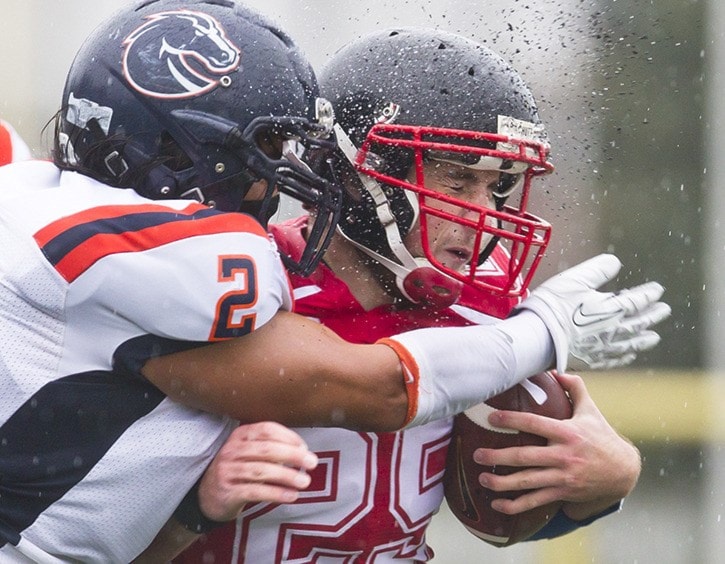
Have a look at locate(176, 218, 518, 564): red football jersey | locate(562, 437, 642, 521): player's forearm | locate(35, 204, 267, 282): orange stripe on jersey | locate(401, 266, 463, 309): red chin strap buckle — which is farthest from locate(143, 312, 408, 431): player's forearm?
locate(562, 437, 642, 521): player's forearm

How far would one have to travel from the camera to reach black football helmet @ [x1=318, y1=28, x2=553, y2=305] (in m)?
2.40

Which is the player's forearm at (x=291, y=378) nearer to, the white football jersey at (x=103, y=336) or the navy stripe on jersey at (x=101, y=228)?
the white football jersey at (x=103, y=336)

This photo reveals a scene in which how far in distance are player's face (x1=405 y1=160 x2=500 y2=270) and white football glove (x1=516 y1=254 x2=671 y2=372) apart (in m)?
0.20

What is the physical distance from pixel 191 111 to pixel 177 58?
97 millimetres

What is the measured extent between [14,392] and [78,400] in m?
0.10

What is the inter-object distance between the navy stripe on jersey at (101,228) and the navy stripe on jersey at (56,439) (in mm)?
201

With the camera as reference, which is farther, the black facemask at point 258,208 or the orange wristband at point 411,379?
the black facemask at point 258,208

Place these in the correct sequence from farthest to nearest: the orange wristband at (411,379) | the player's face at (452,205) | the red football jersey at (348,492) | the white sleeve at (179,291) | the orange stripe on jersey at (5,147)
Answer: the orange stripe on jersey at (5,147) → the player's face at (452,205) → the red football jersey at (348,492) → the orange wristband at (411,379) → the white sleeve at (179,291)

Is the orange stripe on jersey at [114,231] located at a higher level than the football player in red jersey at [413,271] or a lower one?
higher

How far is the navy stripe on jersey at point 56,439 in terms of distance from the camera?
6.38ft

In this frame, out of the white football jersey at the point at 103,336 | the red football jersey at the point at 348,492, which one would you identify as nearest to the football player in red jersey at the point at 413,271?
the red football jersey at the point at 348,492

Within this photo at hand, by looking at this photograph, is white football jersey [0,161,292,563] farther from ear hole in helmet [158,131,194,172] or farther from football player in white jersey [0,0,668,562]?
ear hole in helmet [158,131,194,172]

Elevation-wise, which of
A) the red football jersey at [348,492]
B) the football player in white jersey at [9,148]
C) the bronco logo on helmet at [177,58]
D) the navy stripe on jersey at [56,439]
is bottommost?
the red football jersey at [348,492]

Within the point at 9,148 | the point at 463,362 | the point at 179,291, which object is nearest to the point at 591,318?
the point at 463,362
